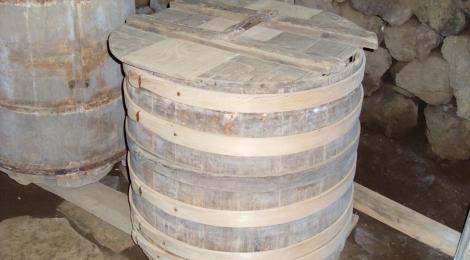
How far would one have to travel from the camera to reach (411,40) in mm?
4625

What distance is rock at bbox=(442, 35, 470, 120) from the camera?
438cm

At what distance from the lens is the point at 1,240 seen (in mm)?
3547

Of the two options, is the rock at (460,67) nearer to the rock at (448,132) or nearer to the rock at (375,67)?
the rock at (448,132)

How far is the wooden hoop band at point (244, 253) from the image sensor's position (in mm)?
2857

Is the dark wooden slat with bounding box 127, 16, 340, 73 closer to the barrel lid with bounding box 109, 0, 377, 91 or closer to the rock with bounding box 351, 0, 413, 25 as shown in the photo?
the barrel lid with bounding box 109, 0, 377, 91

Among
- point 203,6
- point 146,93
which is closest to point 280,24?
point 203,6

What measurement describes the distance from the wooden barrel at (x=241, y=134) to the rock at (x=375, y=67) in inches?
72.6

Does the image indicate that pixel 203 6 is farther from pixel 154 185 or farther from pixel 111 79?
pixel 154 185

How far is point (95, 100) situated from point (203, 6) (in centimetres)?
95

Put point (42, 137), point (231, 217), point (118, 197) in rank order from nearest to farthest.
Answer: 1. point (231, 217)
2. point (42, 137)
3. point (118, 197)

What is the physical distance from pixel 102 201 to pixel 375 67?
2.67 meters

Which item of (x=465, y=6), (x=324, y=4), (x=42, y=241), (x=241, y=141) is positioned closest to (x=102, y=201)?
(x=42, y=241)

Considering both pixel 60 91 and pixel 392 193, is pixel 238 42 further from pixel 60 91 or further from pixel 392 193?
pixel 392 193

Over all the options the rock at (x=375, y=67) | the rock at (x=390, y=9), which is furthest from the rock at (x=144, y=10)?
the rock at (x=375, y=67)
